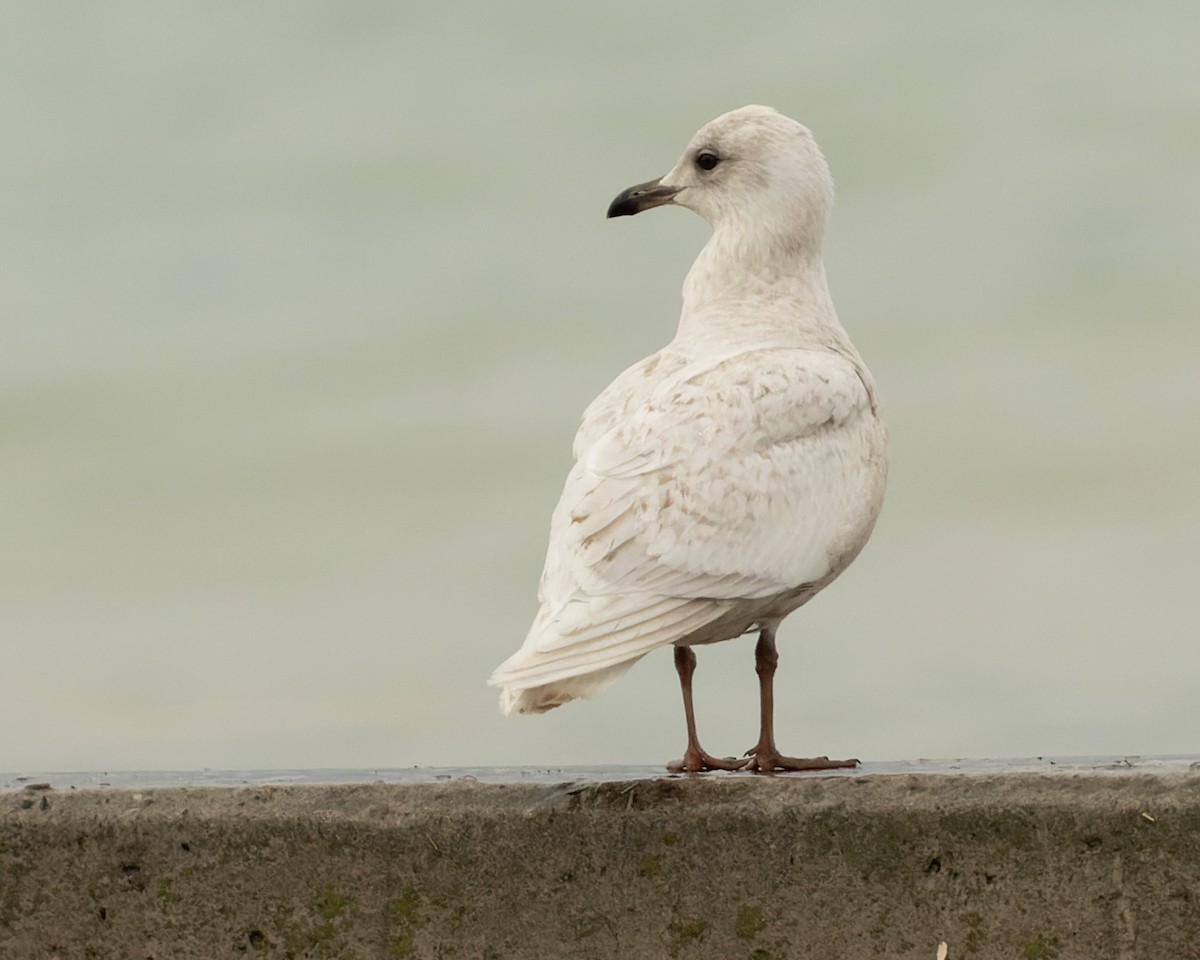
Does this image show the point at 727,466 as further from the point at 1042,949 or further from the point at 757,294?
the point at 1042,949

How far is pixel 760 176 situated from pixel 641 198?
2.36 feet

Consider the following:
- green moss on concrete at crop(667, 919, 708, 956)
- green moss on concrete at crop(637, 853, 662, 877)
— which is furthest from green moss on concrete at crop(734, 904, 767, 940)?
green moss on concrete at crop(637, 853, 662, 877)

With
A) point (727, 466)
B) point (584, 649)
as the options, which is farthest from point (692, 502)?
point (584, 649)

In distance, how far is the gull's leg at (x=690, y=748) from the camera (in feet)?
23.3

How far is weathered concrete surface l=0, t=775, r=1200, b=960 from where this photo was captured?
18.9ft

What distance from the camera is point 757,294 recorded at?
7891 mm

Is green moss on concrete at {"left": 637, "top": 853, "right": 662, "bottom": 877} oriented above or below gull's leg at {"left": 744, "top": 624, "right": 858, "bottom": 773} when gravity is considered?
below

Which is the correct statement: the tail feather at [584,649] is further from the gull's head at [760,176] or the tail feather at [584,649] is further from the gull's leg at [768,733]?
the gull's head at [760,176]

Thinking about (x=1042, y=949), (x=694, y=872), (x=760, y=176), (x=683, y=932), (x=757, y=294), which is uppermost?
(x=760, y=176)

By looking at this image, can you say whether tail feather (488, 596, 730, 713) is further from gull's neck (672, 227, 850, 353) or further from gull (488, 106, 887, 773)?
gull's neck (672, 227, 850, 353)

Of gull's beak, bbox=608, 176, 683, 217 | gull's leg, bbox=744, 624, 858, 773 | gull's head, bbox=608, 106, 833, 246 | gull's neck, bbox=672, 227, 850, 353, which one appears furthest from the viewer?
gull's beak, bbox=608, 176, 683, 217

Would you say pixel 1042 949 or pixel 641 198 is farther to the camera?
pixel 641 198

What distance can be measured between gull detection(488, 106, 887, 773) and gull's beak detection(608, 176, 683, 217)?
16 centimetres

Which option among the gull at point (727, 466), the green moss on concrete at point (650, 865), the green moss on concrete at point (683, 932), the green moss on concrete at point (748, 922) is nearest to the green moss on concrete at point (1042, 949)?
the green moss on concrete at point (748, 922)
